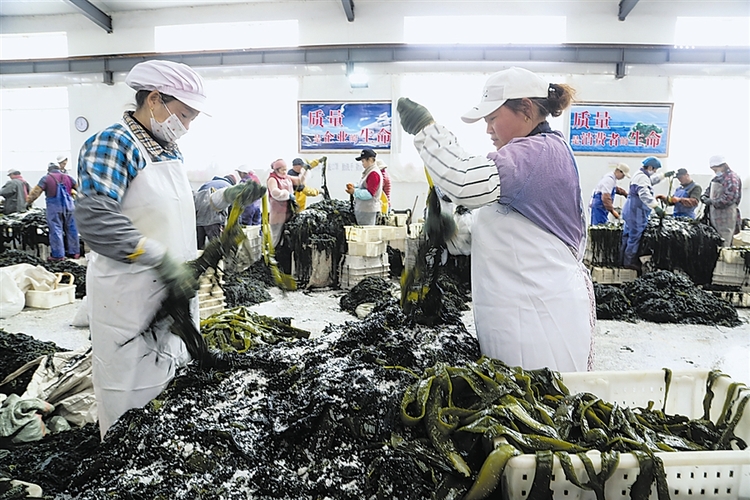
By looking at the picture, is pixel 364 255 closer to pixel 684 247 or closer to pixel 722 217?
pixel 684 247

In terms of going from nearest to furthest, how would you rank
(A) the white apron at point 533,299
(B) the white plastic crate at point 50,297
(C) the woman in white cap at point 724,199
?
(A) the white apron at point 533,299 < (B) the white plastic crate at point 50,297 < (C) the woman in white cap at point 724,199

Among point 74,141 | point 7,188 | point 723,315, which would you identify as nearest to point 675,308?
point 723,315

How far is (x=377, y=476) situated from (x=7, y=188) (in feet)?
42.1

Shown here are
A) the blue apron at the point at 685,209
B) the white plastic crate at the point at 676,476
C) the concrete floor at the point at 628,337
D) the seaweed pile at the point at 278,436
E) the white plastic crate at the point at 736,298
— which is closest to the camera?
the white plastic crate at the point at 676,476

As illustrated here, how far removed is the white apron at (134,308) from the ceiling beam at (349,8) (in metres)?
10.8

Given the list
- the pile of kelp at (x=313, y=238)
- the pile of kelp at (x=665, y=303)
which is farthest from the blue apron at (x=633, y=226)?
the pile of kelp at (x=313, y=238)

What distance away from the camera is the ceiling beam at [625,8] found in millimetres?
11195

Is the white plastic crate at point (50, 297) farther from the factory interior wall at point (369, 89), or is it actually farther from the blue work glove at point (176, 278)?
the factory interior wall at point (369, 89)

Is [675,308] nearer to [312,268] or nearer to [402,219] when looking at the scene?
[402,219]

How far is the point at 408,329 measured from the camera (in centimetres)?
237

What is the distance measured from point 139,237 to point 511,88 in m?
1.61

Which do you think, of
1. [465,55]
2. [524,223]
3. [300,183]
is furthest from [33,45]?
[524,223]

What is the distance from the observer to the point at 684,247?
23.8 ft

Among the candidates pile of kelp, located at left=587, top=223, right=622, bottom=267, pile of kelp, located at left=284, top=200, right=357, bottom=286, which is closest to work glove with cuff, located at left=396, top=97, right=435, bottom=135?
pile of kelp, located at left=284, top=200, right=357, bottom=286
